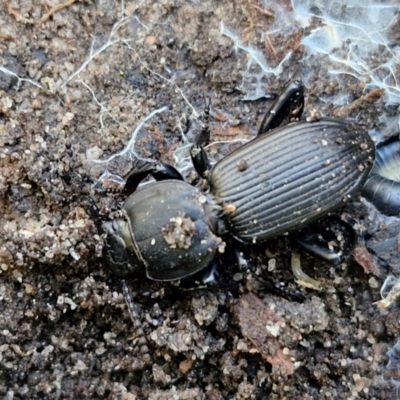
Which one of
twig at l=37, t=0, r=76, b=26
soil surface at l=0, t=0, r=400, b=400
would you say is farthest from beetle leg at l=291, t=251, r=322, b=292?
twig at l=37, t=0, r=76, b=26

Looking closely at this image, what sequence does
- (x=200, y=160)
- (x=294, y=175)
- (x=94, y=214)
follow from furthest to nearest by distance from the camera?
(x=200, y=160) → (x=94, y=214) → (x=294, y=175)

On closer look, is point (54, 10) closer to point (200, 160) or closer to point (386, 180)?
point (200, 160)

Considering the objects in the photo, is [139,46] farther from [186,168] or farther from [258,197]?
[258,197]

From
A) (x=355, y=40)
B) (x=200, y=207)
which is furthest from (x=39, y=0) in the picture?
(x=355, y=40)

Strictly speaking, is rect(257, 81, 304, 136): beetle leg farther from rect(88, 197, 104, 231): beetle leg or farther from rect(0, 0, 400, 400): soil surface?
rect(88, 197, 104, 231): beetle leg

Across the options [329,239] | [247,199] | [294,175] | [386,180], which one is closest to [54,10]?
[247,199]

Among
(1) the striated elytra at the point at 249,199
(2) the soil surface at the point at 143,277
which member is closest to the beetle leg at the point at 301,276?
(2) the soil surface at the point at 143,277

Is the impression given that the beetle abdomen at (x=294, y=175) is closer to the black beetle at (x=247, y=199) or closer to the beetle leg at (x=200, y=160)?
the black beetle at (x=247, y=199)
